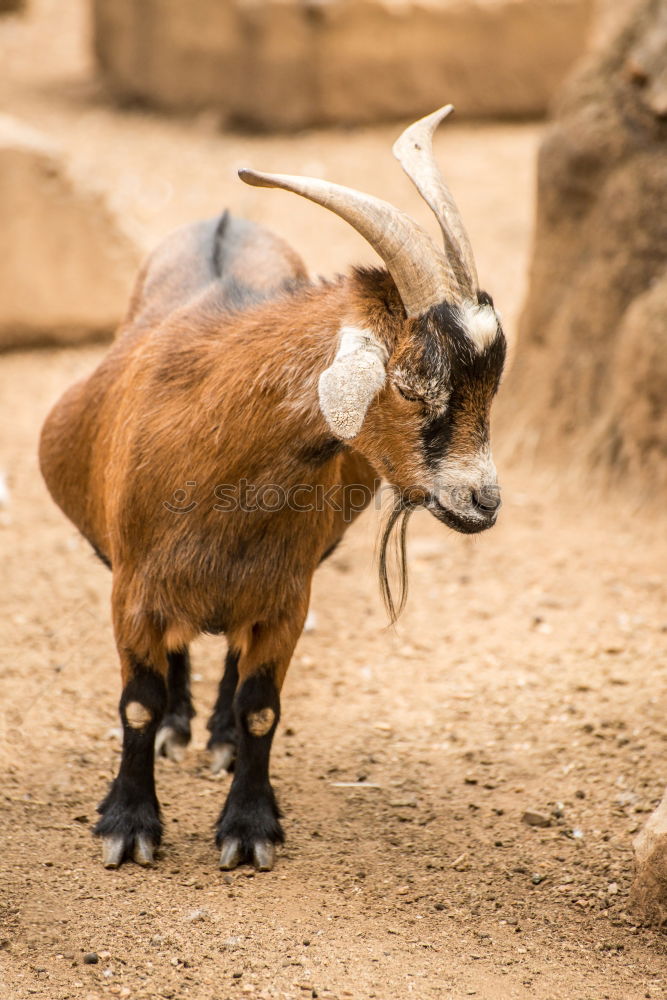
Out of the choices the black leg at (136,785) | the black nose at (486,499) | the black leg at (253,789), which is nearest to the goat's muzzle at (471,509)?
the black nose at (486,499)

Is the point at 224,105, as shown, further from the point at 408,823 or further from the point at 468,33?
the point at 408,823

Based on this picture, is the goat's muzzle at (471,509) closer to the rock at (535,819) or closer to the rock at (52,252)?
the rock at (535,819)

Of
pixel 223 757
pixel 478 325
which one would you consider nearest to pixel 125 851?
pixel 223 757

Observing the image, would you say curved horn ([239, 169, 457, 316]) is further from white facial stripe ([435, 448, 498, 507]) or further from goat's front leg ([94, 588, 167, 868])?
goat's front leg ([94, 588, 167, 868])

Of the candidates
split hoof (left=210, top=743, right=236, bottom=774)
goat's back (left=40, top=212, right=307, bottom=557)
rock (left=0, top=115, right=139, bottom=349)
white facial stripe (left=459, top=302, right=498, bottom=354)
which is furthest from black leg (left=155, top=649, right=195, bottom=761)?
rock (left=0, top=115, right=139, bottom=349)

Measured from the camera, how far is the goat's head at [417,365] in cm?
294

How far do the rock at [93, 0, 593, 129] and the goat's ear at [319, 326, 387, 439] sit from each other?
8.23 m

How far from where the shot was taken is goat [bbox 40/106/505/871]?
297 centimetres

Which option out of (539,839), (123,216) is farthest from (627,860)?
(123,216)

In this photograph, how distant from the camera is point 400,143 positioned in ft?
11.2

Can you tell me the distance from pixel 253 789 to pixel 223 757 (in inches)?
20.0

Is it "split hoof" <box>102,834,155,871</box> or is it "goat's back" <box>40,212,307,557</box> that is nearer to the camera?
"split hoof" <box>102,834,155,871</box>

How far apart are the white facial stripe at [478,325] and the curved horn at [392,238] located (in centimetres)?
6

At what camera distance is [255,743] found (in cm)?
361
